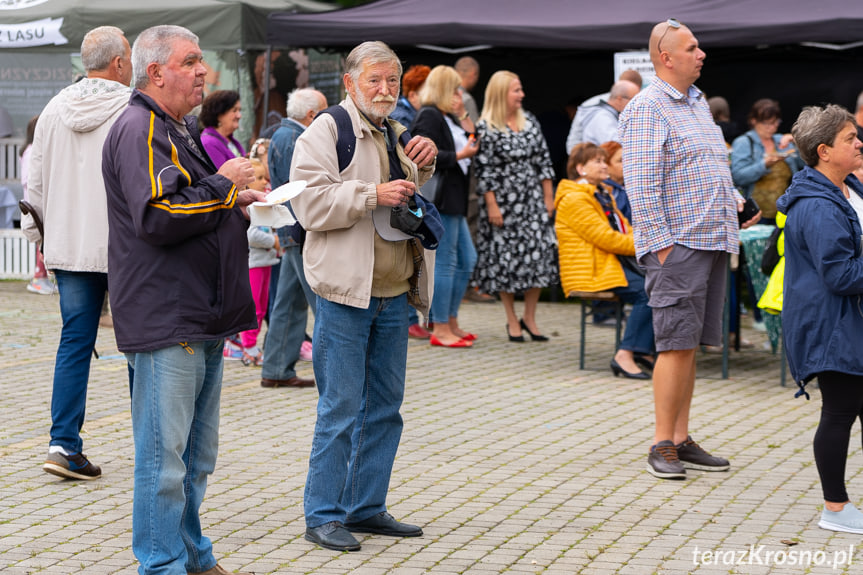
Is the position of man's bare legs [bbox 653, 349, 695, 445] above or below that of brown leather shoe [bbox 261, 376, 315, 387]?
above

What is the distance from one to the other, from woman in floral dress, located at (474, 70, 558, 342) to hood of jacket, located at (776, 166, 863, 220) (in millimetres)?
4987

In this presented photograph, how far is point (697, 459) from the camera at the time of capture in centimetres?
607

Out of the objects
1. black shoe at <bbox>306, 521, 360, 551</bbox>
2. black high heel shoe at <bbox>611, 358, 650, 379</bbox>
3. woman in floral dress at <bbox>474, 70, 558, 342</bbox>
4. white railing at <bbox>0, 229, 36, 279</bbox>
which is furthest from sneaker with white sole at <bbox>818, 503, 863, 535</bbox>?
white railing at <bbox>0, 229, 36, 279</bbox>

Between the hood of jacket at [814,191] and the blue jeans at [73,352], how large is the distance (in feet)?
9.90

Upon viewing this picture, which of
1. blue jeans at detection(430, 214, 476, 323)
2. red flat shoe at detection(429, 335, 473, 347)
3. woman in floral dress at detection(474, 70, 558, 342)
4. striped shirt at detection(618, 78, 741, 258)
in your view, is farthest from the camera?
woman in floral dress at detection(474, 70, 558, 342)

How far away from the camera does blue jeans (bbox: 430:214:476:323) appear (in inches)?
378

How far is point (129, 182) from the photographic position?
371 cm

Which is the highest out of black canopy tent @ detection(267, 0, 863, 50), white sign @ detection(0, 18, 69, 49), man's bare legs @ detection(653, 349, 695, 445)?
black canopy tent @ detection(267, 0, 863, 50)

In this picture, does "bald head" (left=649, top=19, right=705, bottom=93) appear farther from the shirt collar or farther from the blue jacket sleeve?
the blue jacket sleeve

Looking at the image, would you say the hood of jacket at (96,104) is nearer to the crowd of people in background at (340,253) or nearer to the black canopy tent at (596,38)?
the crowd of people in background at (340,253)

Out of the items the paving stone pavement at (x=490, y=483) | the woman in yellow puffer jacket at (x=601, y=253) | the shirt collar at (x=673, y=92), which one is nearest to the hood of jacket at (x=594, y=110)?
the woman in yellow puffer jacket at (x=601, y=253)

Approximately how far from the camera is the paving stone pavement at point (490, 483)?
4605 millimetres

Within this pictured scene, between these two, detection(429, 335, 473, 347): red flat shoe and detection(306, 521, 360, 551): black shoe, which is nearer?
detection(306, 521, 360, 551): black shoe

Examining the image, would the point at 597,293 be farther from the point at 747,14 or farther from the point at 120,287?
the point at 120,287
